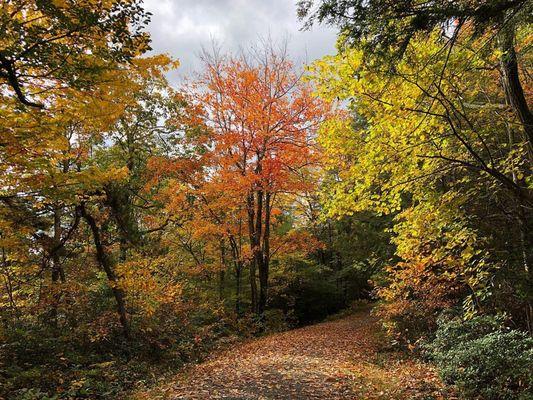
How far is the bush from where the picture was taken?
5.73 meters

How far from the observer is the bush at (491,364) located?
5.73m

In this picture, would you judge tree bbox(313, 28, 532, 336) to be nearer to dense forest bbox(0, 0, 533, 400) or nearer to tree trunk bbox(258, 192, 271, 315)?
dense forest bbox(0, 0, 533, 400)

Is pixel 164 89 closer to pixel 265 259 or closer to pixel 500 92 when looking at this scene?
pixel 265 259

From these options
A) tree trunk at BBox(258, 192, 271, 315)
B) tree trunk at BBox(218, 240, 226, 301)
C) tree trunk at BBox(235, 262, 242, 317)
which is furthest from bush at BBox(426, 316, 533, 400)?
tree trunk at BBox(218, 240, 226, 301)

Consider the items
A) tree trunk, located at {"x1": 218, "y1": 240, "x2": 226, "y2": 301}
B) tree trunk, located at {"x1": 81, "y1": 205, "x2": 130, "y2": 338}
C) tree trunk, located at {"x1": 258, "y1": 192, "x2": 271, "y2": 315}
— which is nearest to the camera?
tree trunk, located at {"x1": 81, "y1": 205, "x2": 130, "y2": 338}

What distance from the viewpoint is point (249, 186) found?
571 inches

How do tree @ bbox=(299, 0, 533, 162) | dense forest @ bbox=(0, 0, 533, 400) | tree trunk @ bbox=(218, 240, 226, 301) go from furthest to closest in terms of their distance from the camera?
tree trunk @ bbox=(218, 240, 226, 301) < dense forest @ bbox=(0, 0, 533, 400) < tree @ bbox=(299, 0, 533, 162)

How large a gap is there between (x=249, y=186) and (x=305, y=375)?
26.8ft

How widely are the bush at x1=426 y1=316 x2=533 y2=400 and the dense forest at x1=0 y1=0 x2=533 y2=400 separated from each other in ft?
0.12

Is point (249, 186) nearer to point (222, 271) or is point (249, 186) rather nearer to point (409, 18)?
point (222, 271)

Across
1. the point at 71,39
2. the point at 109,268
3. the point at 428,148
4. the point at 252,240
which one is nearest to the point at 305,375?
the point at 428,148

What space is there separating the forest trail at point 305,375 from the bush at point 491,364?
0.44 meters

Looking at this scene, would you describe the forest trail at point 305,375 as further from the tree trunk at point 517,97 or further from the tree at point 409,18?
the tree at point 409,18

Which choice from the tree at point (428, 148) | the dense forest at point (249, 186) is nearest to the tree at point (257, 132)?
the dense forest at point (249, 186)
